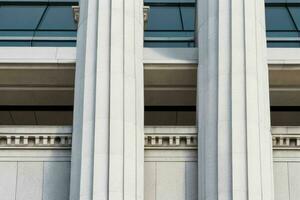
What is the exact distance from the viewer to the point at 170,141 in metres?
24.9

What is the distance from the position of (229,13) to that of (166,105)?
5362 mm

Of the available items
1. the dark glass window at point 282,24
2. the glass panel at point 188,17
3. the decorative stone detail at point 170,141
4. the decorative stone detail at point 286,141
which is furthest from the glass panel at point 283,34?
the decorative stone detail at point 170,141

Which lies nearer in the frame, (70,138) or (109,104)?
(109,104)

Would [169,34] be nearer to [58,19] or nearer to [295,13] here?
Result: [58,19]

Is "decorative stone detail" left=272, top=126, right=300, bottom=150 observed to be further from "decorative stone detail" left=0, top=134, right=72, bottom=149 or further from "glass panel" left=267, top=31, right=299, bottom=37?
"decorative stone detail" left=0, top=134, right=72, bottom=149

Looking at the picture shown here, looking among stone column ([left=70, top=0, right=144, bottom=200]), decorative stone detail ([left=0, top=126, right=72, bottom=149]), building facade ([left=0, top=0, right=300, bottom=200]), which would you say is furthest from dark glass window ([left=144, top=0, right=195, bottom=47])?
decorative stone detail ([left=0, top=126, right=72, bottom=149])

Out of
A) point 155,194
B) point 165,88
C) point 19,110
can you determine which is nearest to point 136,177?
point 155,194

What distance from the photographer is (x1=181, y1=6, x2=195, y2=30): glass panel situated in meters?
31.1

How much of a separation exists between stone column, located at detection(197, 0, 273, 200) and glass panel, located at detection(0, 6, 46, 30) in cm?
839

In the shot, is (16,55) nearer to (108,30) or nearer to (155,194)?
(108,30)

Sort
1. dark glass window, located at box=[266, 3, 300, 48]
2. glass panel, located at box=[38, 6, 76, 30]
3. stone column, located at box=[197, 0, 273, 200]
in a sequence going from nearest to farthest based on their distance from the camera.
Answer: stone column, located at box=[197, 0, 273, 200] → dark glass window, located at box=[266, 3, 300, 48] → glass panel, located at box=[38, 6, 76, 30]

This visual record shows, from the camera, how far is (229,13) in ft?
80.2

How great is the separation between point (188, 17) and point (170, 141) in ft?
28.2

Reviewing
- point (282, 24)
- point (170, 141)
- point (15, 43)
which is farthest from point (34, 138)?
point (282, 24)
